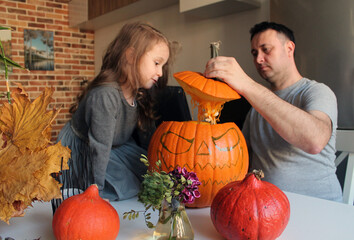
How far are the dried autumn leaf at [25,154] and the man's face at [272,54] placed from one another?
3.82 ft

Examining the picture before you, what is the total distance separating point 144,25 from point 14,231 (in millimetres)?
923

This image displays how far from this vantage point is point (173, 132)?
0.82m

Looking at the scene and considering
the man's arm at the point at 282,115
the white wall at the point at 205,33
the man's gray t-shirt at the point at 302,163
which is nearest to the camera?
the man's arm at the point at 282,115

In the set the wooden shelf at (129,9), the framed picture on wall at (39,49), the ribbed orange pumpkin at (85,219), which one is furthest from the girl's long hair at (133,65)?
the framed picture on wall at (39,49)

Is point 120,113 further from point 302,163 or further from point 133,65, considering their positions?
point 302,163

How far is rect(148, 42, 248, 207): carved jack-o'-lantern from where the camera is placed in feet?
2.55

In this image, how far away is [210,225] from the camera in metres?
0.66

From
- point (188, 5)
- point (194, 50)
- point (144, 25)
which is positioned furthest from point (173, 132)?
point (194, 50)

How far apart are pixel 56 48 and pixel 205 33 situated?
2138mm

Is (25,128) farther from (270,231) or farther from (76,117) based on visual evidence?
(76,117)

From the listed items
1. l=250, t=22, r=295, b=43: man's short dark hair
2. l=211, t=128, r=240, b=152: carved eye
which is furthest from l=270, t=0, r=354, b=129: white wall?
l=211, t=128, r=240, b=152: carved eye

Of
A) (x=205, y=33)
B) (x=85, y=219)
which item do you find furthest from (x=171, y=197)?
(x=205, y=33)

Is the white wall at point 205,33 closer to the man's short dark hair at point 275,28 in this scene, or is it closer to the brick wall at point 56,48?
the man's short dark hair at point 275,28

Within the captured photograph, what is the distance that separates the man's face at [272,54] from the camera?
1402 millimetres
